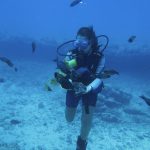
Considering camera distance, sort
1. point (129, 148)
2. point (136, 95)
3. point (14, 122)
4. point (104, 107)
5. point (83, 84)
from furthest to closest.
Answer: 1. point (136, 95)
2. point (104, 107)
3. point (14, 122)
4. point (129, 148)
5. point (83, 84)

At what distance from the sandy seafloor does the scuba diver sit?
286cm

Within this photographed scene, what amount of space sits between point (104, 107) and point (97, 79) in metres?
7.07

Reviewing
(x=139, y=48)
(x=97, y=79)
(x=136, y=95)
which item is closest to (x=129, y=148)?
(x=97, y=79)

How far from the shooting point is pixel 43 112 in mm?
12422

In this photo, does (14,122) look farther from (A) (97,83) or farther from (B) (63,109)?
(A) (97,83)

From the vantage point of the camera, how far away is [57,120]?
1173cm

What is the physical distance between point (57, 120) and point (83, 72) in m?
6.26

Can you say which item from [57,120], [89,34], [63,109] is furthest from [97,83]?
[63,109]

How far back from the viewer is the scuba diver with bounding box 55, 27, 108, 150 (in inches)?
227

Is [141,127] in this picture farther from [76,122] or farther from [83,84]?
[83,84]

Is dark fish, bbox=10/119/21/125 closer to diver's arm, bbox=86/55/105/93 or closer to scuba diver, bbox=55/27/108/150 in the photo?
scuba diver, bbox=55/27/108/150

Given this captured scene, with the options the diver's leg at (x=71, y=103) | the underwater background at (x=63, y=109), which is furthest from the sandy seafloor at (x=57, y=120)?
the diver's leg at (x=71, y=103)

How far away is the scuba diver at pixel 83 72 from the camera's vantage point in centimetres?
577

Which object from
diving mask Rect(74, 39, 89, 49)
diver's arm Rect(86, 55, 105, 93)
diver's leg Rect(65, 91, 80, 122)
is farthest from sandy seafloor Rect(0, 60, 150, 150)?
diving mask Rect(74, 39, 89, 49)
